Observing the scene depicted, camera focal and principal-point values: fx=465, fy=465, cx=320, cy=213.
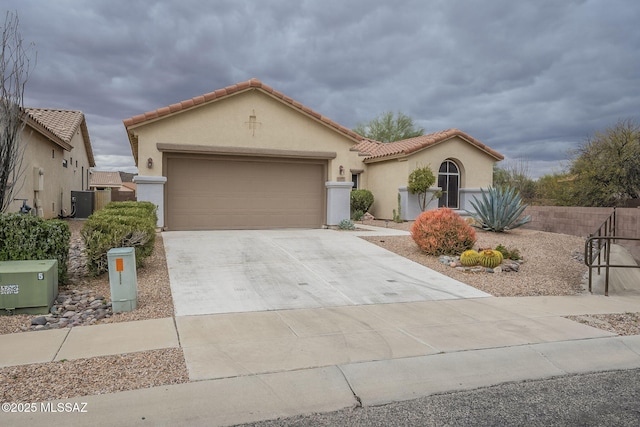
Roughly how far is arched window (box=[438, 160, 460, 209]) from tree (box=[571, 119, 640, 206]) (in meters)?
5.95

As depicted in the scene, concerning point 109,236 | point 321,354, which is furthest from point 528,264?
point 109,236

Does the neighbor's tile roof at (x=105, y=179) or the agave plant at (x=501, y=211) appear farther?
the neighbor's tile roof at (x=105, y=179)

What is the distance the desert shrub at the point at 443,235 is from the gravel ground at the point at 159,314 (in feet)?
1.18

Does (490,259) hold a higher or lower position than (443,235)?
lower

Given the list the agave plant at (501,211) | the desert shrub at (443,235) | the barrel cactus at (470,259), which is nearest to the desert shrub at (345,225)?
the agave plant at (501,211)

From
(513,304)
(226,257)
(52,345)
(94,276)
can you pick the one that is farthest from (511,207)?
(52,345)

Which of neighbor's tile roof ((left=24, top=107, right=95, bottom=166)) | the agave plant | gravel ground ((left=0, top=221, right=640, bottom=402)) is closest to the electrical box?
neighbor's tile roof ((left=24, top=107, right=95, bottom=166))

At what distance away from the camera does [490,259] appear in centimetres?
1064

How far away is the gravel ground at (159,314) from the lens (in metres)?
4.39

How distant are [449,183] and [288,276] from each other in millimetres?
15008

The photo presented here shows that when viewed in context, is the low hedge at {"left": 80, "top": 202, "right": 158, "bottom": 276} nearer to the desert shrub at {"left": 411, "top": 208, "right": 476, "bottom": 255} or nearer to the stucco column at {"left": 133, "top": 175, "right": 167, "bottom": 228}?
the stucco column at {"left": 133, "top": 175, "right": 167, "bottom": 228}

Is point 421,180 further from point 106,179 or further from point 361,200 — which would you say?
point 106,179

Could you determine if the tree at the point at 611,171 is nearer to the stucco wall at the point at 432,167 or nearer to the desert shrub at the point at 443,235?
the stucco wall at the point at 432,167

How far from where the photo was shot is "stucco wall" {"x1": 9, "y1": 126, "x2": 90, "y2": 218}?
14938 millimetres
